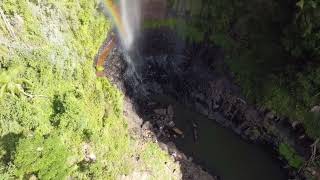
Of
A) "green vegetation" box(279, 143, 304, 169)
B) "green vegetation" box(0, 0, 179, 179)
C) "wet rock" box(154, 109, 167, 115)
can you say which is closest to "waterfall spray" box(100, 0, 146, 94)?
"wet rock" box(154, 109, 167, 115)

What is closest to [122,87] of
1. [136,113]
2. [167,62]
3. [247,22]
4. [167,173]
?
[136,113]

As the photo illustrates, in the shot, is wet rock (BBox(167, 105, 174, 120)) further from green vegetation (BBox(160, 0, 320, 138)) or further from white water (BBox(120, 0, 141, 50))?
white water (BBox(120, 0, 141, 50))

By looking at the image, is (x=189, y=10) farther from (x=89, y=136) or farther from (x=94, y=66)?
(x=89, y=136)

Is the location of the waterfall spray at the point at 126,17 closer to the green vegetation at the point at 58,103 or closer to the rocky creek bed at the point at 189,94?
the rocky creek bed at the point at 189,94

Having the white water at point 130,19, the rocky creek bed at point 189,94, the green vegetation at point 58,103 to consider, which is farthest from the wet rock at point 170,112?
the white water at point 130,19

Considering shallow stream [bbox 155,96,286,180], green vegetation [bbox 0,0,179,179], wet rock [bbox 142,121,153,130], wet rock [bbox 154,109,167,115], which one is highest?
green vegetation [bbox 0,0,179,179]

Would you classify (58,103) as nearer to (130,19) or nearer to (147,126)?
(147,126)
